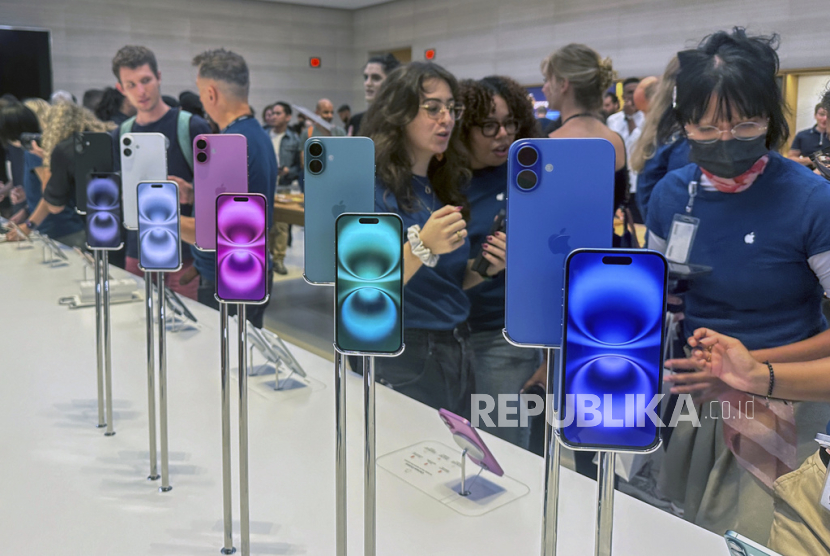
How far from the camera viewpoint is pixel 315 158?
0.86 metres

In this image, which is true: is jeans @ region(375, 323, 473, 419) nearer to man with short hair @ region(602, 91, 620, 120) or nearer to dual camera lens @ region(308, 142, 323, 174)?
dual camera lens @ region(308, 142, 323, 174)

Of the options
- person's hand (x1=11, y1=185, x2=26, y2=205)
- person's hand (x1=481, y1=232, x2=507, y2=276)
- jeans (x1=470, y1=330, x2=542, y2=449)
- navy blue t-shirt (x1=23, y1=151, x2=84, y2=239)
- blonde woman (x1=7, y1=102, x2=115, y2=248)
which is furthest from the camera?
person's hand (x1=11, y1=185, x2=26, y2=205)

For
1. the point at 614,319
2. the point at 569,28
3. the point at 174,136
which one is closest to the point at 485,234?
the point at 614,319

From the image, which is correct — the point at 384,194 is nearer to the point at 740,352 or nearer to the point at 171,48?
the point at 740,352

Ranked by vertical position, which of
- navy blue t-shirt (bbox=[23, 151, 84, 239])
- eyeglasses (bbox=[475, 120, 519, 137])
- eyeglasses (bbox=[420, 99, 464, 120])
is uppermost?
eyeglasses (bbox=[420, 99, 464, 120])

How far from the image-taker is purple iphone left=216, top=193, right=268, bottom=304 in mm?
881

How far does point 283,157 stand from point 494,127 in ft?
14.6

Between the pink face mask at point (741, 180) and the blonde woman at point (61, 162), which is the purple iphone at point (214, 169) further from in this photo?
the blonde woman at point (61, 162)

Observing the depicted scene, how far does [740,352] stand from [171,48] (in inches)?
346

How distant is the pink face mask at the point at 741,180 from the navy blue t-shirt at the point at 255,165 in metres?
1.48

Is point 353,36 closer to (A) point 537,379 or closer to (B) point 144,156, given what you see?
(A) point 537,379

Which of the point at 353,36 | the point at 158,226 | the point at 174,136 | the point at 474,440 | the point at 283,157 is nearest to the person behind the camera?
the point at 474,440

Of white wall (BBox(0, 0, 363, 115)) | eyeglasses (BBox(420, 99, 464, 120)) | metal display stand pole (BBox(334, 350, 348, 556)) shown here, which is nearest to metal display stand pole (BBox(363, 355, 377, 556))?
metal display stand pole (BBox(334, 350, 348, 556))

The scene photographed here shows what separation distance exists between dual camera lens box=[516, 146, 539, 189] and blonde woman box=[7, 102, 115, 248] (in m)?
2.15
